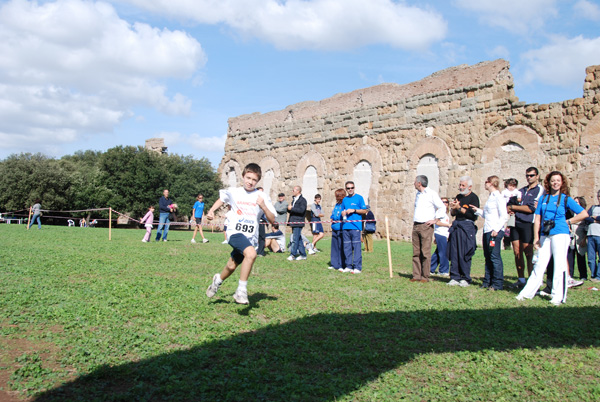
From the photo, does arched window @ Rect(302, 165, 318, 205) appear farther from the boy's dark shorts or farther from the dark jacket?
the boy's dark shorts

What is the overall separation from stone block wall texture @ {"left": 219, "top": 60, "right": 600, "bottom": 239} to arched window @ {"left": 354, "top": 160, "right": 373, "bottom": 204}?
22cm

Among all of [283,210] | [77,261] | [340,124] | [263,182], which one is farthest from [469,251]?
[263,182]

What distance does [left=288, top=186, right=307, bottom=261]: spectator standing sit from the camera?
1222cm

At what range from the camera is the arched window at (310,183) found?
23.5m

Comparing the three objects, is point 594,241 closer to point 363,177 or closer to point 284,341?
point 284,341

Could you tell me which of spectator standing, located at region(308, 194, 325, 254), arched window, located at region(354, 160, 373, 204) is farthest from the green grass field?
arched window, located at region(354, 160, 373, 204)

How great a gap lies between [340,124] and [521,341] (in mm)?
18049

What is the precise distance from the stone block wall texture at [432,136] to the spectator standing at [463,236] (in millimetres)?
7918

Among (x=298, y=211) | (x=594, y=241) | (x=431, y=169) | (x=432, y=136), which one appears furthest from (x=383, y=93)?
(x=594, y=241)

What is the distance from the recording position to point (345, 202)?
10445mm

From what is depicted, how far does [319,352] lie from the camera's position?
178 inches

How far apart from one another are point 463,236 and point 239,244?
14.5 feet

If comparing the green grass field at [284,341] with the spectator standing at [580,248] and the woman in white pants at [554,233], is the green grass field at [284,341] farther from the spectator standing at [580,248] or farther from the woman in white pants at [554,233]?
the spectator standing at [580,248]

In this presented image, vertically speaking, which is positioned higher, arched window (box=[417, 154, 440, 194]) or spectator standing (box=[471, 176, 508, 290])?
arched window (box=[417, 154, 440, 194])
